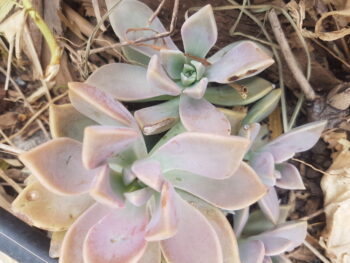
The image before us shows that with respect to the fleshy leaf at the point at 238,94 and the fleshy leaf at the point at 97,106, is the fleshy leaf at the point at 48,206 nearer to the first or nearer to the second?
the fleshy leaf at the point at 97,106

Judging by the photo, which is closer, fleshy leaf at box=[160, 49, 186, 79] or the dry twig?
fleshy leaf at box=[160, 49, 186, 79]

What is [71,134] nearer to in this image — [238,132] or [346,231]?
[238,132]

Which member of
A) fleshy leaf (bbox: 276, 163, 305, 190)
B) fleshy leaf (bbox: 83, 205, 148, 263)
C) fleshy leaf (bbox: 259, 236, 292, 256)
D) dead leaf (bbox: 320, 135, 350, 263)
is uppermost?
fleshy leaf (bbox: 83, 205, 148, 263)

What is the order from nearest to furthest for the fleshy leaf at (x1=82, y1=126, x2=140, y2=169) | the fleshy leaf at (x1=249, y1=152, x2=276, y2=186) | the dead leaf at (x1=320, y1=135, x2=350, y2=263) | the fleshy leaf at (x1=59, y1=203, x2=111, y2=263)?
the fleshy leaf at (x1=82, y1=126, x2=140, y2=169) → the fleshy leaf at (x1=59, y1=203, x2=111, y2=263) → the fleshy leaf at (x1=249, y1=152, x2=276, y2=186) → the dead leaf at (x1=320, y1=135, x2=350, y2=263)

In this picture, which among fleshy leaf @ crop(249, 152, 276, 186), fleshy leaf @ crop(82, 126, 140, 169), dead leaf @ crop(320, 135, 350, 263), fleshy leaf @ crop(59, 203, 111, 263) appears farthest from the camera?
dead leaf @ crop(320, 135, 350, 263)

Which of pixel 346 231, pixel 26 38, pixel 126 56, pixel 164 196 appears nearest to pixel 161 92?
pixel 126 56

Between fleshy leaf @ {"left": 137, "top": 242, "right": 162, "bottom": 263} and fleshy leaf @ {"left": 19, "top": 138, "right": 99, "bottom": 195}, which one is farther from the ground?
fleshy leaf @ {"left": 19, "top": 138, "right": 99, "bottom": 195}

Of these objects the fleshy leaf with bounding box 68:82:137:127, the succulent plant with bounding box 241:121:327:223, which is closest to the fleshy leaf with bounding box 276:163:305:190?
the succulent plant with bounding box 241:121:327:223

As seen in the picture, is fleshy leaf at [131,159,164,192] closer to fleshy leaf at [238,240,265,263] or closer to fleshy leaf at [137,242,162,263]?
fleshy leaf at [137,242,162,263]
